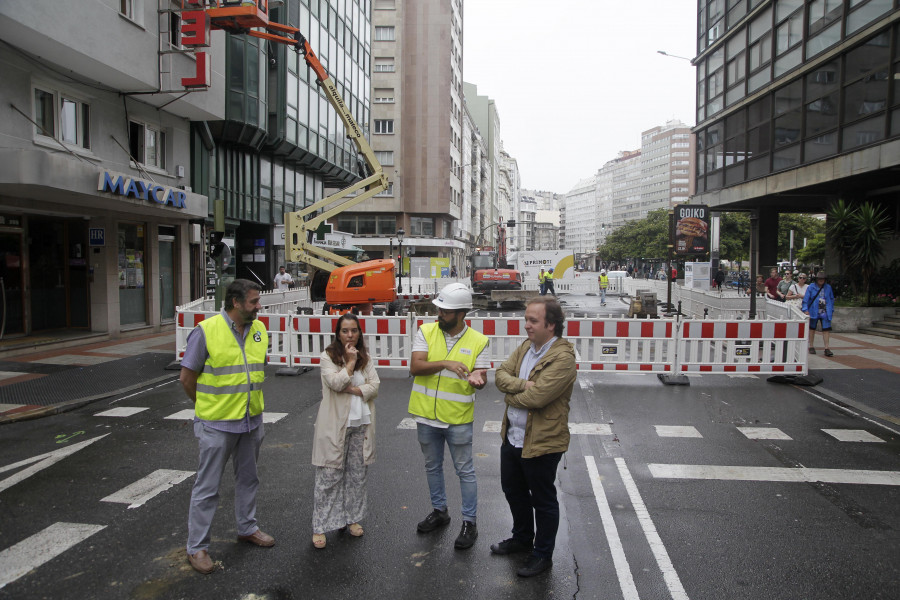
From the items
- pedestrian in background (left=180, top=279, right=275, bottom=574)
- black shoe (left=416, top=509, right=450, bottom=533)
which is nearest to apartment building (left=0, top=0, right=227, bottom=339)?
pedestrian in background (left=180, top=279, right=275, bottom=574)

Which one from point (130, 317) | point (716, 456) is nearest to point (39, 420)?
point (716, 456)

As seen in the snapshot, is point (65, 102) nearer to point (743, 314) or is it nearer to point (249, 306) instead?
point (249, 306)

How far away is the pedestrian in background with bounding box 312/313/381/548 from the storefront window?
47.4ft

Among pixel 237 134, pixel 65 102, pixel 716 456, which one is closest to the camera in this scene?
pixel 716 456

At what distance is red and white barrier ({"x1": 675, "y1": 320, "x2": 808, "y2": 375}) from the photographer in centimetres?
1066

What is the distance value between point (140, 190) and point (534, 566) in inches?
533

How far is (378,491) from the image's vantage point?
17.8ft

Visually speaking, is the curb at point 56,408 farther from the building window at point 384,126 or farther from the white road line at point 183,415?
the building window at point 384,126

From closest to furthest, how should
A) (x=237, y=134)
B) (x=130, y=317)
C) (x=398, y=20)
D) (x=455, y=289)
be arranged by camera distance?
(x=455, y=289)
(x=130, y=317)
(x=237, y=134)
(x=398, y=20)

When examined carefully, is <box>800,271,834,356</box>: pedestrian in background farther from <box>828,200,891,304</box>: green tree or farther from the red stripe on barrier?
<box>828,200,891,304</box>: green tree

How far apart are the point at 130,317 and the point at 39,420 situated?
9451mm

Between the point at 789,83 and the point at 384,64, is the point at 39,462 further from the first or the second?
the point at 384,64

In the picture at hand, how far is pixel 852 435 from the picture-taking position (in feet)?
24.5

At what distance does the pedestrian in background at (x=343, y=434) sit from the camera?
4250mm
